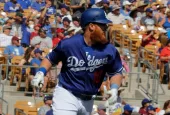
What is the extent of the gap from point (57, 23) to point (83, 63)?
10.7 metres

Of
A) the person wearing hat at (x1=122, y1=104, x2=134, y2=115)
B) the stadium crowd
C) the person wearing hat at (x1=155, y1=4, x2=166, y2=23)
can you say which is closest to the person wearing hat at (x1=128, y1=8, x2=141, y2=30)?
the stadium crowd

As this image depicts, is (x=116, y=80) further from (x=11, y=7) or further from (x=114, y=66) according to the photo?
(x=11, y=7)

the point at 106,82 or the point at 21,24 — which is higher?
the point at 21,24

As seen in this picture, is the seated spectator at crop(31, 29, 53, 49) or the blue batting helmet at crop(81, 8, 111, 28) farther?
the seated spectator at crop(31, 29, 53, 49)

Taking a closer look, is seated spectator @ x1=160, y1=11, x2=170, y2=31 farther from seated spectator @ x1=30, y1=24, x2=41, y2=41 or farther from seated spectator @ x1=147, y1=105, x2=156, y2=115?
seated spectator @ x1=147, y1=105, x2=156, y2=115

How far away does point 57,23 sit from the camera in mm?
17297

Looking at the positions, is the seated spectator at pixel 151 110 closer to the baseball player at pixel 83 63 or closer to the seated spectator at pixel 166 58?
the seated spectator at pixel 166 58

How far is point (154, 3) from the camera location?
781 inches

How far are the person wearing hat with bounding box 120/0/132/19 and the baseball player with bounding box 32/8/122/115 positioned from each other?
11247mm

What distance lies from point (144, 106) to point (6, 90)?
118 inches

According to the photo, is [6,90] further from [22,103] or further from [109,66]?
[109,66]

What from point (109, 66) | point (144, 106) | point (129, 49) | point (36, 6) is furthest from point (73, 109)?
point (36, 6)

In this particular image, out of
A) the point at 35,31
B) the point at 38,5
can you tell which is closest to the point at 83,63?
the point at 35,31

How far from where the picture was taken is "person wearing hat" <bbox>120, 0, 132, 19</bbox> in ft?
59.5
